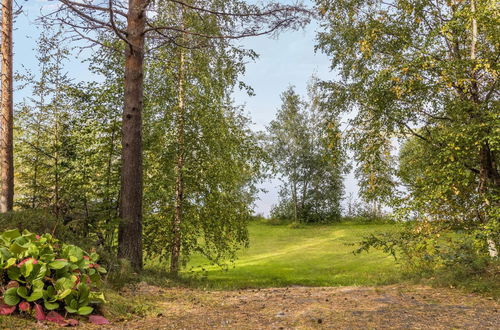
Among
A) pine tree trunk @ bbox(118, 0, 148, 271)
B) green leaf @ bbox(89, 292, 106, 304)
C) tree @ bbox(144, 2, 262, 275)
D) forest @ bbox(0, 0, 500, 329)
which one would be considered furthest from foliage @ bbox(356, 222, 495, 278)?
green leaf @ bbox(89, 292, 106, 304)

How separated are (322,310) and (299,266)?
31.0ft

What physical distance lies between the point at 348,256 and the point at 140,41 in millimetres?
11820

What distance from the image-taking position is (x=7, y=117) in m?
9.56

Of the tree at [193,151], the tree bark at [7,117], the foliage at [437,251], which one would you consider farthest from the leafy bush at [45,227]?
the foliage at [437,251]

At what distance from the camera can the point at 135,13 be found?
7.39m

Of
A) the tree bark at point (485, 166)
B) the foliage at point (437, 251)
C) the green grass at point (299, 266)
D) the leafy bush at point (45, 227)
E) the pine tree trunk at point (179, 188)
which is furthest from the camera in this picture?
the green grass at point (299, 266)

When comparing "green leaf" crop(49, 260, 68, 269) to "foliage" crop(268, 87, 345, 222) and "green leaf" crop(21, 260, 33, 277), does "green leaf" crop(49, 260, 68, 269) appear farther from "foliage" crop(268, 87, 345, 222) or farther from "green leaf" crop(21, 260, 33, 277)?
"foliage" crop(268, 87, 345, 222)

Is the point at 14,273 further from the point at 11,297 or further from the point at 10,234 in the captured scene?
the point at 10,234

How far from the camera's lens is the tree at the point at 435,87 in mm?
7508

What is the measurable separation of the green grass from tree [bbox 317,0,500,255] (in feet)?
7.88

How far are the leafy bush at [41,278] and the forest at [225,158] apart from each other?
0.20 ft

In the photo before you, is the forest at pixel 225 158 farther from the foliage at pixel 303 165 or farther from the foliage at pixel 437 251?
the foliage at pixel 303 165

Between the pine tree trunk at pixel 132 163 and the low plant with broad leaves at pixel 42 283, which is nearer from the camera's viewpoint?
the low plant with broad leaves at pixel 42 283

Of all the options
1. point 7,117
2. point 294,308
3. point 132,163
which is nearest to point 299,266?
point 132,163
